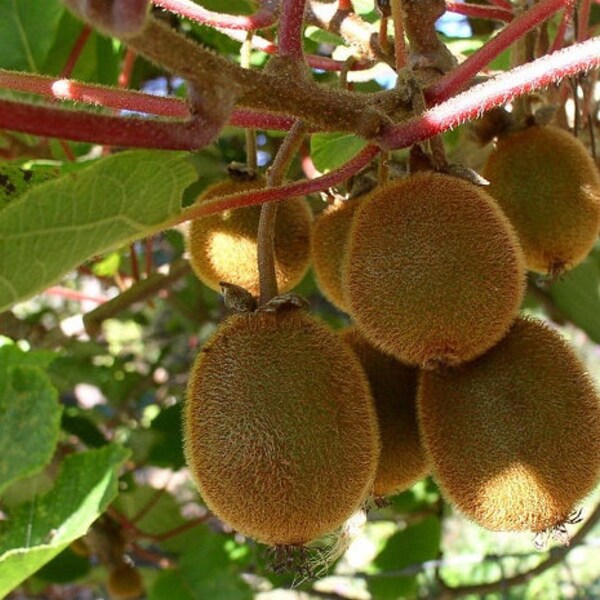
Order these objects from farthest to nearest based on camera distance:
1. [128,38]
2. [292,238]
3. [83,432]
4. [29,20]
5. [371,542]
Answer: [371,542] < [83,432] < [29,20] < [292,238] < [128,38]

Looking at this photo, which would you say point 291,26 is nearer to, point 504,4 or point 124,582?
point 504,4

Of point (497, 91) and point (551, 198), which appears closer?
point (497, 91)

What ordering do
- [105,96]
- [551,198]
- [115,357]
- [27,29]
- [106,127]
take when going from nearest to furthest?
[106,127] < [105,96] < [551,198] < [27,29] < [115,357]

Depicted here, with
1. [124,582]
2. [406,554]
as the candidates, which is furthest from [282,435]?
[406,554]

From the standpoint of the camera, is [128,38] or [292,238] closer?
[128,38]

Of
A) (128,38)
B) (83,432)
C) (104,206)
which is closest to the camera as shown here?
(128,38)

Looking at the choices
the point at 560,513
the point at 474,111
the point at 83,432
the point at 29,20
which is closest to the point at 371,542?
the point at 83,432

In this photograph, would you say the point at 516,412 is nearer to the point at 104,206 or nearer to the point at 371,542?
the point at 104,206
